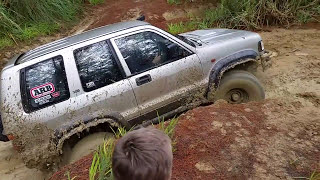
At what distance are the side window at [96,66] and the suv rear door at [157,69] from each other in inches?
A: 5.3

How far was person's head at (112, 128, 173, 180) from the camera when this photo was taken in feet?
4.71

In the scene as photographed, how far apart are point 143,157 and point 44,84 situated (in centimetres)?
268

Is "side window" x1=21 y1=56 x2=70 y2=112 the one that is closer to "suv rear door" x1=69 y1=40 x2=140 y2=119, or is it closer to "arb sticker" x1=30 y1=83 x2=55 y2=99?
"arb sticker" x1=30 y1=83 x2=55 y2=99

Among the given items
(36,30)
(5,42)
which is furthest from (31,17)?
(5,42)

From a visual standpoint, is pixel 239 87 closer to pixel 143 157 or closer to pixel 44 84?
pixel 44 84

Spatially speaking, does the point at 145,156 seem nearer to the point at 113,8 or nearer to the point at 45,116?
the point at 45,116

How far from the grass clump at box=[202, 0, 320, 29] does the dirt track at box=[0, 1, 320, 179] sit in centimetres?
117

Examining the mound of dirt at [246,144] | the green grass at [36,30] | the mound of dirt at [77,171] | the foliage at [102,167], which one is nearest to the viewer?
the foliage at [102,167]

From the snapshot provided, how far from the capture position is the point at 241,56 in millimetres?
4570

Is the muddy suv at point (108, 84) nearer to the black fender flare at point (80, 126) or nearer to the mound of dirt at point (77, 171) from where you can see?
the black fender flare at point (80, 126)

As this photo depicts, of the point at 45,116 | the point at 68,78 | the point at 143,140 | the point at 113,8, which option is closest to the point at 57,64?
the point at 68,78

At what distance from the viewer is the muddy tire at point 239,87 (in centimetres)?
456

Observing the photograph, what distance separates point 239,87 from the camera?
4.61 metres

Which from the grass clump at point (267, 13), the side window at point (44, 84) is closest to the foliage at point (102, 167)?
the side window at point (44, 84)
